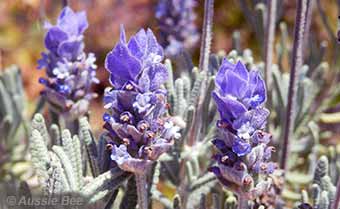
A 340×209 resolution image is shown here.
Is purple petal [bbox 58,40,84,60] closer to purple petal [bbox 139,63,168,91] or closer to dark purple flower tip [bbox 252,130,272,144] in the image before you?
purple petal [bbox 139,63,168,91]

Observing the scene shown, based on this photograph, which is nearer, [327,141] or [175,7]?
[175,7]

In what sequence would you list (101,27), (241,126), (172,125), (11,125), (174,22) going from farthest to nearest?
(101,27) → (174,22) → (11,125) → (172,125) → (241,126)

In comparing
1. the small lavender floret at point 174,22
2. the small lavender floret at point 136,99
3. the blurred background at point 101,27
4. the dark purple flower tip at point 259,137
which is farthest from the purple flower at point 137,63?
the blurred background at point 101,27

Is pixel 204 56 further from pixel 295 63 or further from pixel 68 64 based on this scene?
pixel 68 64

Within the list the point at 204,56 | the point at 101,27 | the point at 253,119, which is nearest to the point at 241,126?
the point at 253,119

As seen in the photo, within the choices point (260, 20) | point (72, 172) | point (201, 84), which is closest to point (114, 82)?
point (72, 172)

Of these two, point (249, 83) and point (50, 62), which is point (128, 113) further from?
point (50, 62)
